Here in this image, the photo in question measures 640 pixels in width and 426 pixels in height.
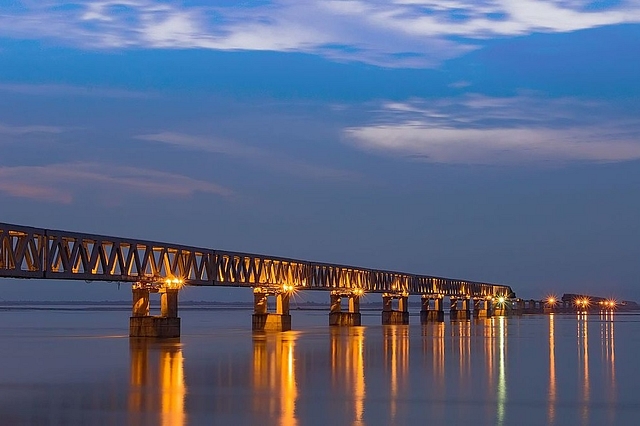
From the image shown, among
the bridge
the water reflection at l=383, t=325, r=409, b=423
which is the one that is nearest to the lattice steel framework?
the bridge

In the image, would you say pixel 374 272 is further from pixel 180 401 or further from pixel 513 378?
pixel 180 401

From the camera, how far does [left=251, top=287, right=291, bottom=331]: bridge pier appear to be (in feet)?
372

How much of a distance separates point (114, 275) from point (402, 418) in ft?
172

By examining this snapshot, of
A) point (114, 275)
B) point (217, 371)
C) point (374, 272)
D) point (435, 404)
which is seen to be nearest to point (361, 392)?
point (435, 404)

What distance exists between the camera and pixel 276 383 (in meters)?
45.5

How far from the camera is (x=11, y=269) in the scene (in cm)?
6650

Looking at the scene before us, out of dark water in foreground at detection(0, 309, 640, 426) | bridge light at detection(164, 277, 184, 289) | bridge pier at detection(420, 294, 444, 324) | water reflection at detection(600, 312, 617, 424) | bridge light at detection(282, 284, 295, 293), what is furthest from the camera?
bridge pier at detection(420, 294, 444, 324)

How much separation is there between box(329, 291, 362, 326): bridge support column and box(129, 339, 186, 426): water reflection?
212ft

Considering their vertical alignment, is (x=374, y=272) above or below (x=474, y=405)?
above

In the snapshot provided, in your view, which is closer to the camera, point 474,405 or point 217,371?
point 474,405

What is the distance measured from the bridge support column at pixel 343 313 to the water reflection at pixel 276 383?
62033 mm

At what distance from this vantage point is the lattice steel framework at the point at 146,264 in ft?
224

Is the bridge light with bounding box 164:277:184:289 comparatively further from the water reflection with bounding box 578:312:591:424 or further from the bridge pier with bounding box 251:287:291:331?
the water reflection with bounding box 578:312:591:424

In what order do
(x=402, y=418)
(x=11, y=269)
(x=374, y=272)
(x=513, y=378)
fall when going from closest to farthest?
(x=402, y=418) → (x=513, y=378) → (x=11, y=269) → (x=374, y=272)
